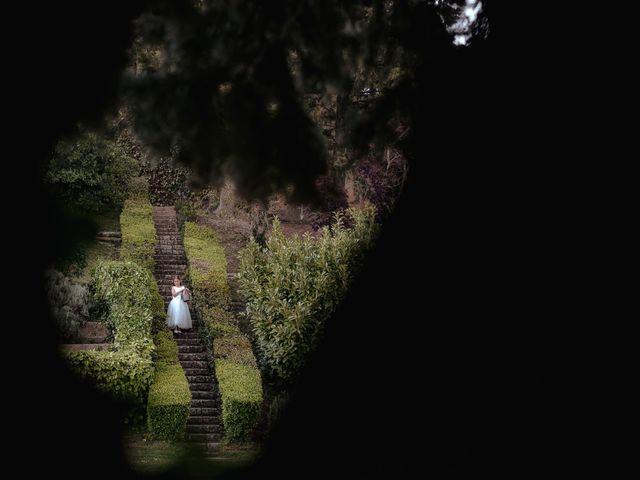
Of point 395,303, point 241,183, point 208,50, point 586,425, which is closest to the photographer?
point 586,425

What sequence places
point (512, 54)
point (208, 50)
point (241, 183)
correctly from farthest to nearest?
point (208, 50), point (241, 183), point (512, 54)

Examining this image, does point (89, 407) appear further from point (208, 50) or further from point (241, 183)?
point (208, 50)

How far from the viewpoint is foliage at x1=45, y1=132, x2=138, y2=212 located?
21.0 m

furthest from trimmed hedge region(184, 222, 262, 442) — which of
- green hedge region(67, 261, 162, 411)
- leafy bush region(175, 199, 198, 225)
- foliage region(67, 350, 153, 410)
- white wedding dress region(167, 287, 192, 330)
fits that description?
leafy bush region(175, 199, 198, 225)

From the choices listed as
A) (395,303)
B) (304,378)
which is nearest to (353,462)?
(304,378)

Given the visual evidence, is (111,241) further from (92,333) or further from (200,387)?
(200,387)

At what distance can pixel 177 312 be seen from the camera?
16.4 meters

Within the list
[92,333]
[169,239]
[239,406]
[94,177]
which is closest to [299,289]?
[239,406]

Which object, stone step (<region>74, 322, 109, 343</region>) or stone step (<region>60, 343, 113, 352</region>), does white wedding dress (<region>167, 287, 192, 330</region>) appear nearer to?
stone step (<region>74, 322, 109, 343</region>)

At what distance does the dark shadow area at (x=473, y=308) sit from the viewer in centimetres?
180

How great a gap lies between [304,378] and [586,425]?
769 mm

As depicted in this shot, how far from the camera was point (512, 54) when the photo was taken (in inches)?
81.6

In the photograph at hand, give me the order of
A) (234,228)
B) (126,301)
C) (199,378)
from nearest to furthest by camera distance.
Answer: (126,301)
(199,378)
(234,228)

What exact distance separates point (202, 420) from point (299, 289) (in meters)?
3.41
